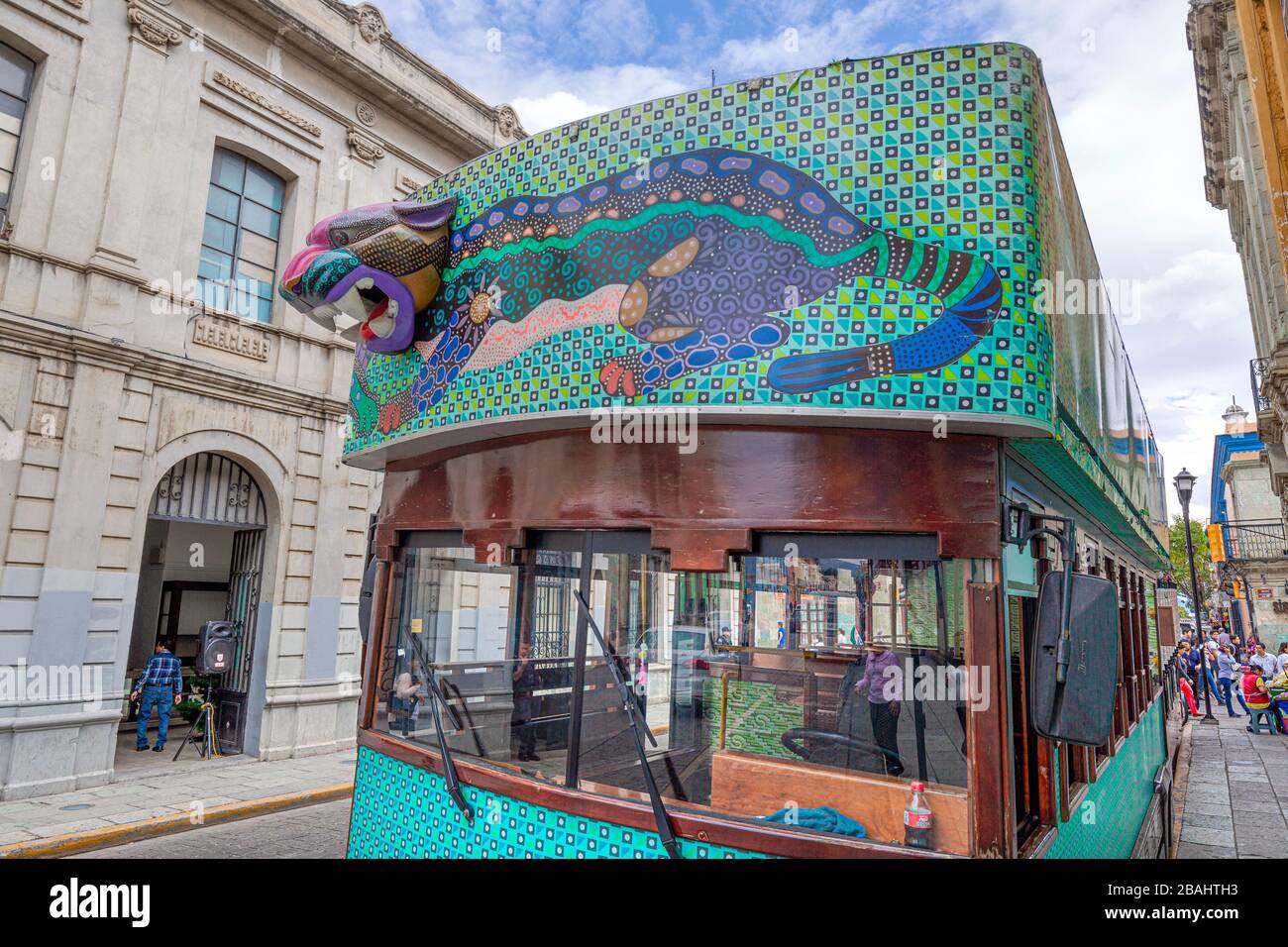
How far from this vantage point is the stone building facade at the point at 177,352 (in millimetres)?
9875

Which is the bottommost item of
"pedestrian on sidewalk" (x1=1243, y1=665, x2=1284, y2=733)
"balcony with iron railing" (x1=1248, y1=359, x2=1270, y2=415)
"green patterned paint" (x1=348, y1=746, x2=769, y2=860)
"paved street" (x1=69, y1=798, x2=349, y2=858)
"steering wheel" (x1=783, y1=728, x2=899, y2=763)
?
"paved street" (x1=69, y1=798, x2=349, y2=858)

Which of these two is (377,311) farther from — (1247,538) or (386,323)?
(1247,538)

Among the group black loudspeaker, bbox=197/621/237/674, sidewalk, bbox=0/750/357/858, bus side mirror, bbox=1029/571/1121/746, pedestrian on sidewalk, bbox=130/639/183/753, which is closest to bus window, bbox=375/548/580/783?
bus side mirror, bbox=1029/571/1121/746

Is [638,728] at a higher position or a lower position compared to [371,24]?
lower

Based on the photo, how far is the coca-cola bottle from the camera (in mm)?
2818

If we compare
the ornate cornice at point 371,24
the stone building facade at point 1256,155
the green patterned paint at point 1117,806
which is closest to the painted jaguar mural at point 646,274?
the green patterned paint at point 1117,806

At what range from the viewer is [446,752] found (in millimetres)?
3668

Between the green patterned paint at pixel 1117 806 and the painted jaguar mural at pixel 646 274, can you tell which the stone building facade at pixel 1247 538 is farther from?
the painted jaguar mural at pixel 646 274

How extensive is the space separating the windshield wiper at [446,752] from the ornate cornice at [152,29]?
1193cm

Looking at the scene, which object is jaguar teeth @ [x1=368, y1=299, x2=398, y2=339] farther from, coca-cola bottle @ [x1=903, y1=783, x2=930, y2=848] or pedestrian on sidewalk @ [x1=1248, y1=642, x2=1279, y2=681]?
pedestrian on sidewalk @ [x1=1248, y1=642, x2=1279, y2=681]

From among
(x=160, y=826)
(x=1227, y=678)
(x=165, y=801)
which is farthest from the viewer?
(x=1227, y=678)

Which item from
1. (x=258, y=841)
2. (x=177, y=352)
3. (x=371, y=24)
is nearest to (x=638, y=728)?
(x=258, y=841)

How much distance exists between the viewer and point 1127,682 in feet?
24.9

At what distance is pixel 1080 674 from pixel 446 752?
2.66 metres
